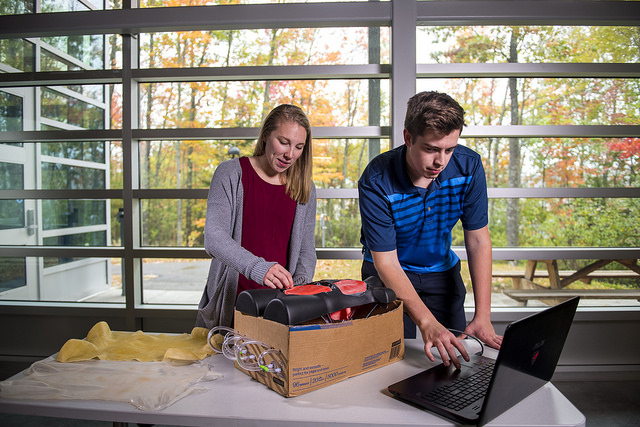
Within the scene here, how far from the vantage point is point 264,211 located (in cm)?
178

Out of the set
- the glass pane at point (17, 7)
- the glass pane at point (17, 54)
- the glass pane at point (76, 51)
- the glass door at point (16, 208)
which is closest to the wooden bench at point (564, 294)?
the glass pane at point (76, 51)

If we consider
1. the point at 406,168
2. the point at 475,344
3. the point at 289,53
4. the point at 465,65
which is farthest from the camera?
the point at 289,53

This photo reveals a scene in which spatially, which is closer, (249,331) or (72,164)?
(249,331)

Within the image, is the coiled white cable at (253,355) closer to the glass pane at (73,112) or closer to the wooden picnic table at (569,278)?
the wooden picnic table at (569,278)

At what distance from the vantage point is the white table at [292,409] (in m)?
0.97

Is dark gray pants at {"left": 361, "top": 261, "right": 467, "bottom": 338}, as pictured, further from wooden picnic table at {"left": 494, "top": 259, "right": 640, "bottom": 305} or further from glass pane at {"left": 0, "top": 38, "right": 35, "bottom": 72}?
glass pane at {"left": 0, "top": 38, "right": 35, "bottom": 72}

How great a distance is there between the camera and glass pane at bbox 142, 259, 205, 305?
3.18 m

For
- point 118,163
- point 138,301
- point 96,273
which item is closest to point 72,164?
point 118,163

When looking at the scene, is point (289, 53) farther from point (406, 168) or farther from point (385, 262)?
point (385, 262)

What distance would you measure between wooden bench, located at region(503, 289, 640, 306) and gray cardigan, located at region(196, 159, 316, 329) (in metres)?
1.96

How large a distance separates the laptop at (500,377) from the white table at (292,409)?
1.0 inches

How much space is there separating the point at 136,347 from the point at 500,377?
1.06 m

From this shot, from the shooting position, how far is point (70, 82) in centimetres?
313

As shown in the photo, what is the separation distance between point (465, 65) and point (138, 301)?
9.06ft
